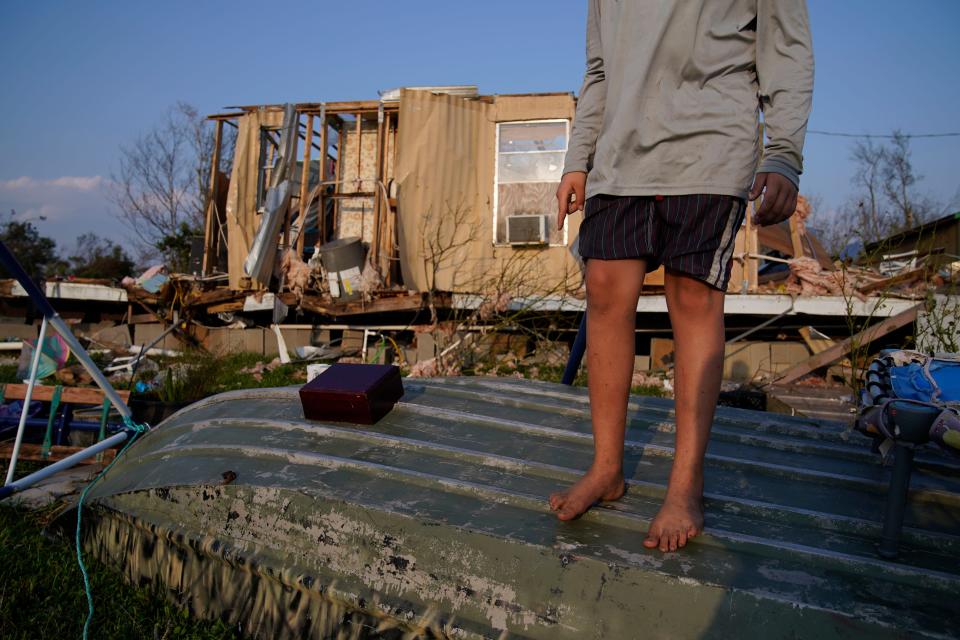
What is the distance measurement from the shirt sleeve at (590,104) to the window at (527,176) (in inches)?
330

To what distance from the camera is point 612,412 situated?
5.68ft

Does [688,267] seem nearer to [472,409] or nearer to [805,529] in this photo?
[805,529]

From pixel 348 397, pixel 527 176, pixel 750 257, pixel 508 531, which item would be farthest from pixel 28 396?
pixel 750 257

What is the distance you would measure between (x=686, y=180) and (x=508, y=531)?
3.18ft

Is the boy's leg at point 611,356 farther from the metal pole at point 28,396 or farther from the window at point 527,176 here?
the window at point 527,176

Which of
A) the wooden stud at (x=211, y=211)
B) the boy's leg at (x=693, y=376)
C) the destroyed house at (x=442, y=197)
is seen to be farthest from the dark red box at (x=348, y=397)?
the wooden stud at (x=211, y=211)

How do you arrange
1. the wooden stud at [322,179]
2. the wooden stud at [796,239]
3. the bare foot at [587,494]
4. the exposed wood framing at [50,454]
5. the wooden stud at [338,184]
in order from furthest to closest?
the wooden stud at [338,184] < the wooden stud at [322,179] < the wooden stud at [796,239] < the exposed wood framing at [50,454] < the bare foot at [587,494]

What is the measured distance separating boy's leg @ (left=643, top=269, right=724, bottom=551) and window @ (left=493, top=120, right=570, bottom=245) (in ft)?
28.8

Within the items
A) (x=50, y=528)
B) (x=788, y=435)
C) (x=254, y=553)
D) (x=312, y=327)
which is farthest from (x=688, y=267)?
(x=312, y=327)

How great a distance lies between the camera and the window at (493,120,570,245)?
10.5 meters

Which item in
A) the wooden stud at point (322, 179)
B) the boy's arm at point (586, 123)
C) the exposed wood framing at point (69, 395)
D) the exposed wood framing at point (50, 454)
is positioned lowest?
the exposed wood framing at point (50, 454)

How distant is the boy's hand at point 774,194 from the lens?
166cm

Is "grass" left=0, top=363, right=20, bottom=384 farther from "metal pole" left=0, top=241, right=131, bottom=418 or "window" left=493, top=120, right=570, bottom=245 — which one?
"window" left=493, top=120, right=570, bottom=245

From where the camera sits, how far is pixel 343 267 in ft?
34.1
